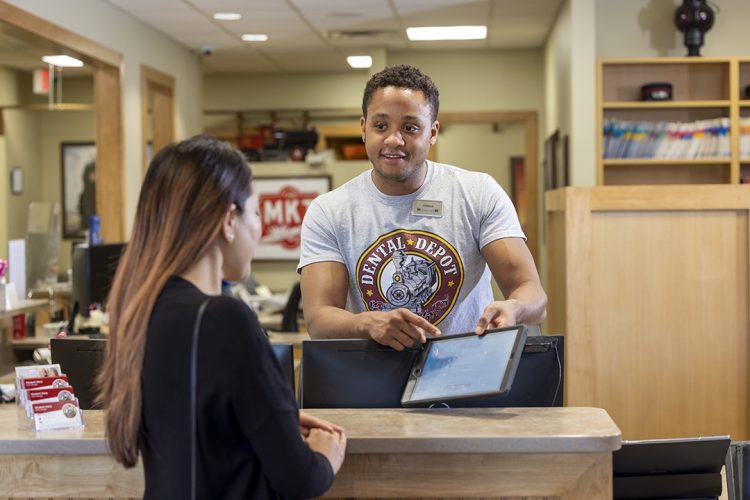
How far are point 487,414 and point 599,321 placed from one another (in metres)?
2.32

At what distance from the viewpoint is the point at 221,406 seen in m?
1.39

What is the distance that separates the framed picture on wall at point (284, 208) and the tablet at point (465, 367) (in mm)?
6469

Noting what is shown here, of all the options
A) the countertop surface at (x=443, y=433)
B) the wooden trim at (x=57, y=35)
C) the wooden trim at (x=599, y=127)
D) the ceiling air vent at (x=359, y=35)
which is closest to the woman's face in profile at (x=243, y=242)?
the countertop surface at (x=443, y=433)

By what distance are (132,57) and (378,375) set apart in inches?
231

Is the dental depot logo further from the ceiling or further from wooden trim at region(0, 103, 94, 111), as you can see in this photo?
wooden trim at region(0, 103, 94, 111)

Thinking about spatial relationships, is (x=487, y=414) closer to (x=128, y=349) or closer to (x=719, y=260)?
(x=128, y=349)

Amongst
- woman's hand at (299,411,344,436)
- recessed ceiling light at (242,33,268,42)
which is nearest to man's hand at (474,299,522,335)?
woman's hand at (299,411,344,436)

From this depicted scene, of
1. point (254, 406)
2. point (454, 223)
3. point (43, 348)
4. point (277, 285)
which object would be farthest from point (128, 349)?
point (277, 285)

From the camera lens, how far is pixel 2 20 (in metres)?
5.10

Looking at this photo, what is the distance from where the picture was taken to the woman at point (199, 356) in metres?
1.38

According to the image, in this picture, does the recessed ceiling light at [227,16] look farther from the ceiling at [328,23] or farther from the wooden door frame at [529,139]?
the wooden door frame at [529,139]

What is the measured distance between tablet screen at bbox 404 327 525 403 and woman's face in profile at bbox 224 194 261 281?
1.67ft

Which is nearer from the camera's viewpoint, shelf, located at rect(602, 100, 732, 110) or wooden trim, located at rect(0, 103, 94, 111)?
shelf, located at rect(602, 100, 732, 110)

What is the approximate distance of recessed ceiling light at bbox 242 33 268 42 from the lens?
27.3ft
